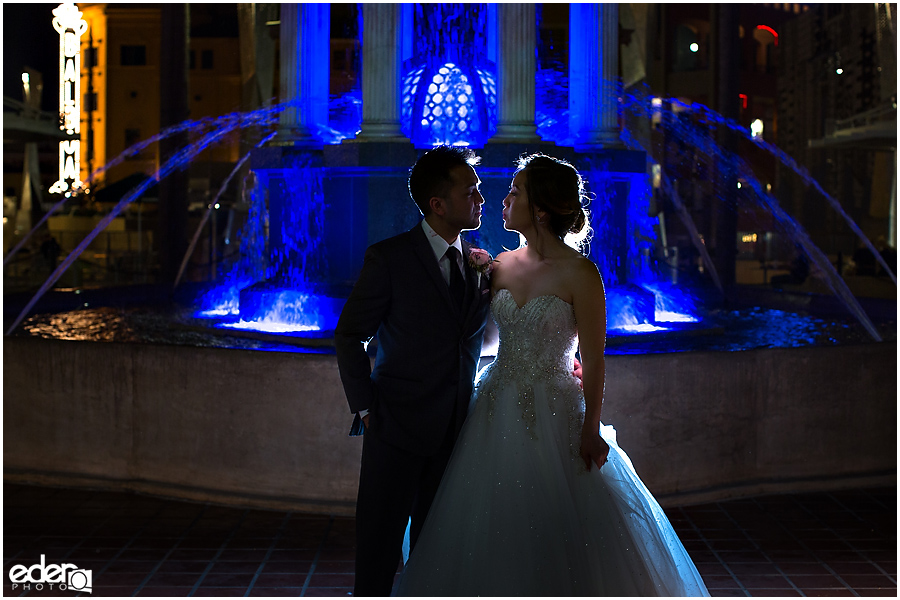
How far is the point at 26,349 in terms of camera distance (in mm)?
5738

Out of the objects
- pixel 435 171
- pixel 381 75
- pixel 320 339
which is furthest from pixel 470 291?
pixel 381 75

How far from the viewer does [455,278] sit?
3.12 meters

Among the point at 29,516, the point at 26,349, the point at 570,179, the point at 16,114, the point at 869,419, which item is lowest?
the point at 29,516

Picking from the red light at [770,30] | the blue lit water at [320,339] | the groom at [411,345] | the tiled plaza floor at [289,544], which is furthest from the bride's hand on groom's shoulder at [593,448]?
the red light at [770,30]

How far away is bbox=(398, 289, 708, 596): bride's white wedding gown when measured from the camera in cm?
301

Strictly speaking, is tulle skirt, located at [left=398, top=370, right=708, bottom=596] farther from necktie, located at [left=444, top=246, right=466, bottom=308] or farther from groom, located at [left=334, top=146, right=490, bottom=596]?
necktie, located at [left=444, top=246, right=466, bottom=308]

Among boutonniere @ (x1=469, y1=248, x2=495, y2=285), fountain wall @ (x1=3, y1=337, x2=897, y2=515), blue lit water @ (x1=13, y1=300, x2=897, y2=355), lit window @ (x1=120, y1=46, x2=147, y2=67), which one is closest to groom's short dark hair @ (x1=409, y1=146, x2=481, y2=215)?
boutonniere @ (x1=469, y1=248, x2=495, y2=285)

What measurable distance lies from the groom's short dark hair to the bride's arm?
529 mm

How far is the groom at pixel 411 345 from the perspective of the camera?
3.05 m

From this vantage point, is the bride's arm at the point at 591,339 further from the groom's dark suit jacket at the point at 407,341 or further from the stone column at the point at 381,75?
the stone column at the point at 381,75

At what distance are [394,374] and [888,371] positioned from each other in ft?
13.1

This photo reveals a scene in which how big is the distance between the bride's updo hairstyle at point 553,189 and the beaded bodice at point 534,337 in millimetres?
273

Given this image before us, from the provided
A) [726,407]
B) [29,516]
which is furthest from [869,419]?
[29,516]

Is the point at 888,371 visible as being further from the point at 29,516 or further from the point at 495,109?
the point at 29,516
